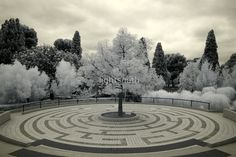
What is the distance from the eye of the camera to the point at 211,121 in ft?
65.6

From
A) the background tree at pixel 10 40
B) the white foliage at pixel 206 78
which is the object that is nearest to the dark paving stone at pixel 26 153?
the white foliage at pixel 206 78

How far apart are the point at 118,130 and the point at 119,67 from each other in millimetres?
5929

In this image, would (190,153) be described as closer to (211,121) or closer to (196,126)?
(196,126)

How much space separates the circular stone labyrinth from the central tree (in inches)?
120

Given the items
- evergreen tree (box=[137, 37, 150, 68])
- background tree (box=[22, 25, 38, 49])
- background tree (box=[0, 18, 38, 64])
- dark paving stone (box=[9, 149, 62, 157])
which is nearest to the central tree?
evergreen tree (box=[137, 37, 150, 68])

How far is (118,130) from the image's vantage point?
57.1ft

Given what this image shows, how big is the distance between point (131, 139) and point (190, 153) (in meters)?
4.11

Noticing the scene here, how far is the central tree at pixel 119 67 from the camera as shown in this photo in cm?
2086

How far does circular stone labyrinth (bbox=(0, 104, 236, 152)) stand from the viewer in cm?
1450

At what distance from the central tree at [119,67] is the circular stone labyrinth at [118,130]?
3038 millimetres

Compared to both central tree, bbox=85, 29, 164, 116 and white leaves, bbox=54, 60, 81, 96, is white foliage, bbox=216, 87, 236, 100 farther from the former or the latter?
white leaves, bbox=54, 60, 81, 96

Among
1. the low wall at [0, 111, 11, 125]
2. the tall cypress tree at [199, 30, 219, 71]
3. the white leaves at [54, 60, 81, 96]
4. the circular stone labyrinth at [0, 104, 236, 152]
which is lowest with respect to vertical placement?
the circular stone labyrinth at [0, 104, 236, 152]

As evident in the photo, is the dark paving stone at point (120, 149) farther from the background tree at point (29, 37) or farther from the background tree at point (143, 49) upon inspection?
the background tree at point (29, 37)

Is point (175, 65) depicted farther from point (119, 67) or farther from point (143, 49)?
point (119, 67)
